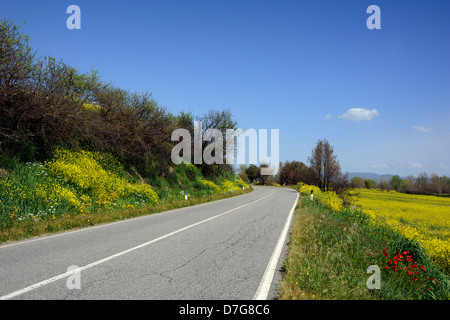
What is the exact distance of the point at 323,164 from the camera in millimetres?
37062

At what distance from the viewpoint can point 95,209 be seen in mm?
11523

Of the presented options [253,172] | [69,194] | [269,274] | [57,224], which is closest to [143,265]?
[269,274]

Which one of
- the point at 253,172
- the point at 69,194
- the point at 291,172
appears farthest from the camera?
the point at 253,172

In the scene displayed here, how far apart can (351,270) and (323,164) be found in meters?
34.2

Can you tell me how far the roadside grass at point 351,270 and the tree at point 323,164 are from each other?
95.1 feet

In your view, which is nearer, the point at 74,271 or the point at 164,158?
the point at 74,271

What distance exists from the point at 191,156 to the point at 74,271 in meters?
23.8

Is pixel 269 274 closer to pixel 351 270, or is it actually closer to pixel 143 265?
pixel 351 270

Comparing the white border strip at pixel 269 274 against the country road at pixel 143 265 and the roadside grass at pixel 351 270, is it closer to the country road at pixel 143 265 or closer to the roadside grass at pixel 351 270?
the country road at pixel 143 265

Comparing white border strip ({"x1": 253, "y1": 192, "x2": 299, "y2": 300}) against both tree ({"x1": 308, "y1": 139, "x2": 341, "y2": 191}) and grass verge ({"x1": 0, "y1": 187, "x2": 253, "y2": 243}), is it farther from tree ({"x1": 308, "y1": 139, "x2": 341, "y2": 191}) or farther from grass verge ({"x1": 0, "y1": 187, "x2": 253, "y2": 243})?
tree ({"x1": 308, "y1": 139, "x2": 341, "y2": 191})

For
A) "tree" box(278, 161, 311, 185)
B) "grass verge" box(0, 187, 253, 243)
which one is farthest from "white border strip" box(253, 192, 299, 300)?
"tree" box(278, 161, 311, 185)
